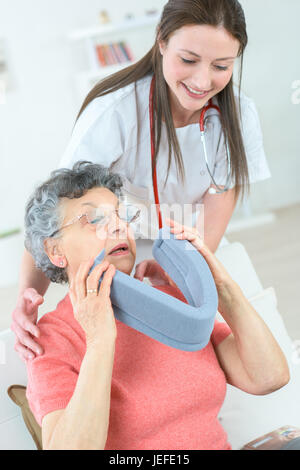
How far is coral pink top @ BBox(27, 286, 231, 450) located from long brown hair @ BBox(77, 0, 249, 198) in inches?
23.9

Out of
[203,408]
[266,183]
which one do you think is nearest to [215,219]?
[203,408]

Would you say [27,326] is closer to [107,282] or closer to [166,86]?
[107,282]

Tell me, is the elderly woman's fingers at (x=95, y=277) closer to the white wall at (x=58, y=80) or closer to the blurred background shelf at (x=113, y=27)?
the blurred background shelf at (x=113, y=27)

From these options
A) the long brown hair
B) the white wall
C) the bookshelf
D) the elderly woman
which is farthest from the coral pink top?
the white wall

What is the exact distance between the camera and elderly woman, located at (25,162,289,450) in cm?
100

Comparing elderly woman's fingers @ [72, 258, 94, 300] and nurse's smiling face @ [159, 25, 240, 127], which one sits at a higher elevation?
nurse's smiling face @ [159, 25, 240, 127]

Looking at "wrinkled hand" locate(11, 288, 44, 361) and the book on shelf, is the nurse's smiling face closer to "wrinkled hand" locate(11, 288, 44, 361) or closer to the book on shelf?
"wrinkled hand" locate(11, 288, 44, 361)

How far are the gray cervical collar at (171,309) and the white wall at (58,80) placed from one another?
11.6 ft

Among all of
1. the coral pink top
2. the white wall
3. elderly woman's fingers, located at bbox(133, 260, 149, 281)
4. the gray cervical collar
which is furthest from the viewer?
the white wall

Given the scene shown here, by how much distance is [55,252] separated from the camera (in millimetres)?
1229

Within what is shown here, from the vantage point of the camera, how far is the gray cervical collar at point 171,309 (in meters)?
0.94
